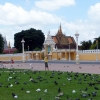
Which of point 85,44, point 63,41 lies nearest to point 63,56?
point 85,44

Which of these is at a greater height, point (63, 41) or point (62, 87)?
point (63, 41)

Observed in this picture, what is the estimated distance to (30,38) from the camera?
9638 centimetres

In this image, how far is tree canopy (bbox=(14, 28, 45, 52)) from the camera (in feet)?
317

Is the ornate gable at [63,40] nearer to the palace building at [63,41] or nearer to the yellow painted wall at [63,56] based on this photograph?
the palace building at [63,41]

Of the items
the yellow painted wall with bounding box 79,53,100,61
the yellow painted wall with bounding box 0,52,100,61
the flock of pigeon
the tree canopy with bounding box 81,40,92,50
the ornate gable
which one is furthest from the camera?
the ornate gable

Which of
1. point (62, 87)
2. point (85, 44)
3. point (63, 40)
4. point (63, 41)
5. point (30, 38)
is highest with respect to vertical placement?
point (30, 38)

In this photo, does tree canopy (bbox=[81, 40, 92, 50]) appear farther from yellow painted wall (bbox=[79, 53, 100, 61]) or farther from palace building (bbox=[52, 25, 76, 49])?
yellow painted wall (bbox=[79, 53, 100, 61])

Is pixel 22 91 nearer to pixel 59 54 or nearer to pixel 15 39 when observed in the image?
pixel 59 54

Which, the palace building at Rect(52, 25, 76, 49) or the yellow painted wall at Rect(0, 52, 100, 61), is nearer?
the yellow painted wall at Rect(0, 52, 100, 61)

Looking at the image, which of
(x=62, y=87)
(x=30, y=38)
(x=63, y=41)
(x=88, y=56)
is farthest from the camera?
(x=63, y=41)

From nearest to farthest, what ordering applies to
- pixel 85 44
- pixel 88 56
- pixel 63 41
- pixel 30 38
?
1. pixel 88 56
2. pixel 30 38
3. pixel 85 44
4. pixel 63 41

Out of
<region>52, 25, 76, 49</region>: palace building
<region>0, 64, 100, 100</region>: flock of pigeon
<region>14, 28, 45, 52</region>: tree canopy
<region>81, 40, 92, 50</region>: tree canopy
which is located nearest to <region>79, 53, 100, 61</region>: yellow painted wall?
<region>81, 40, 92, 50</region>: tree canopy

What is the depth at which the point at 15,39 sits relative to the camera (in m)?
101

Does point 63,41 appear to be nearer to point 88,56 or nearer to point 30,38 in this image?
point 30,38
